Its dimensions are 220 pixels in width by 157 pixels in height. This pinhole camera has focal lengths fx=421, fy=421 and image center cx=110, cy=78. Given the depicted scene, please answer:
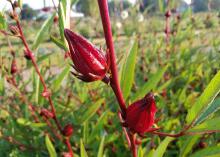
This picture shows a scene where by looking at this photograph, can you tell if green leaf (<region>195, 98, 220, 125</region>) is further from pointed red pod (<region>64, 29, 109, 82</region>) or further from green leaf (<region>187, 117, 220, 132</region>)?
pointed red pod (<region>64, 29, 109, 82</region>)

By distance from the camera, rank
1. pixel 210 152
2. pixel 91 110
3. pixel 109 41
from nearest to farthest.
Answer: pixel 109 41, pixel 210 152, pixel 91 110

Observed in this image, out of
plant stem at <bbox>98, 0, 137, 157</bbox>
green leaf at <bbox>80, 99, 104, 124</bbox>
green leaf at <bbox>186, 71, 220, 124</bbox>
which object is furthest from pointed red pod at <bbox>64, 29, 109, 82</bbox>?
green leaf at <bbox>80, 99, 104, 124</bbox>

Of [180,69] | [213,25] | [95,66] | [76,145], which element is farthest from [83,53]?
[213,25]

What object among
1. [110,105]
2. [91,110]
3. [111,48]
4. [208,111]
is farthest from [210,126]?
[110,105]

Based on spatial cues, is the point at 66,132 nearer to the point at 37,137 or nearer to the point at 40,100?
the point at 40,100

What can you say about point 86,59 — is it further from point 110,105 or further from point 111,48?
point 110,105

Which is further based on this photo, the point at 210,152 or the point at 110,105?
the point at 110,105
